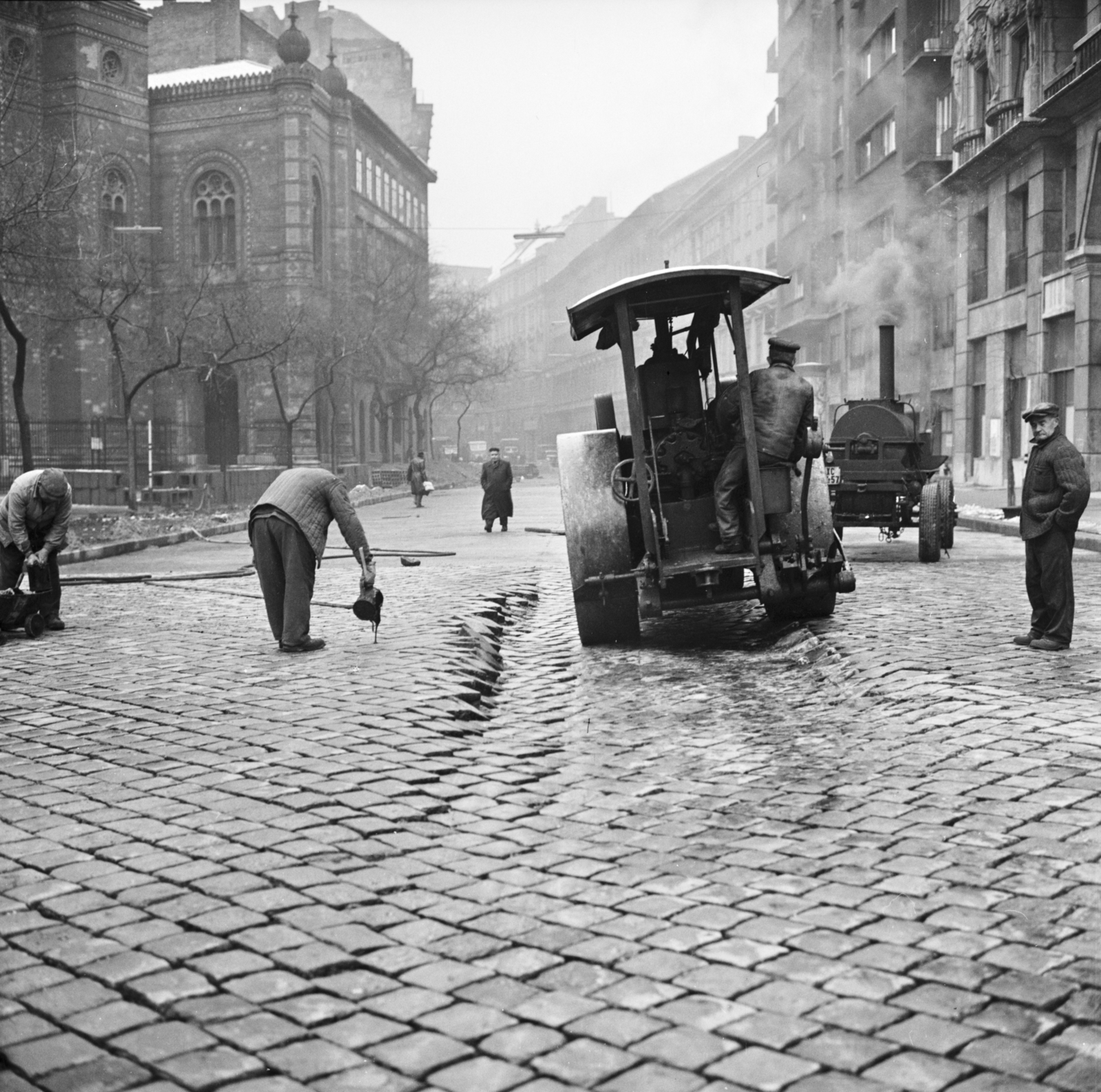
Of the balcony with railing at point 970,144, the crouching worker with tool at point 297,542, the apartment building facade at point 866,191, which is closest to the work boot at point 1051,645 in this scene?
the crouching worker with tool at point 297,542

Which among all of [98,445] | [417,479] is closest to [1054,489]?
[98,445]

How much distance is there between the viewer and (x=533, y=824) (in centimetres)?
481

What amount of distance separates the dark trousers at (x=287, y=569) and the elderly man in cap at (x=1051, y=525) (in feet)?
14.8

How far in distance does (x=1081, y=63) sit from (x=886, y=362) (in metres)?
13.4

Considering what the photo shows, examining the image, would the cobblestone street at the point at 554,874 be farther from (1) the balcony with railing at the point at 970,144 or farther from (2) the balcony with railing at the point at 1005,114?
(1) the balcony with railing at the point at 970,144

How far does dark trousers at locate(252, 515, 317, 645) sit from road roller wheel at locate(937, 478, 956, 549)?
27.8 ft

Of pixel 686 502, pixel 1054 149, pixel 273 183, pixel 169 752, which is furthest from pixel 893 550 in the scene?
pixel 273 183

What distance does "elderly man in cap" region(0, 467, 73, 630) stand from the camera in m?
9.98

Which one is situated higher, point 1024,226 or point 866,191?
point 866,191

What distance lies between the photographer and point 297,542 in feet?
28.7

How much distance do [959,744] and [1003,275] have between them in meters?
28.5

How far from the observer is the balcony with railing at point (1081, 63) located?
84.4ft

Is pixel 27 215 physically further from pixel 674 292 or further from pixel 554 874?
pixel 554 874

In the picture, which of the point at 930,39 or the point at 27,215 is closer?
the point at 27,215
